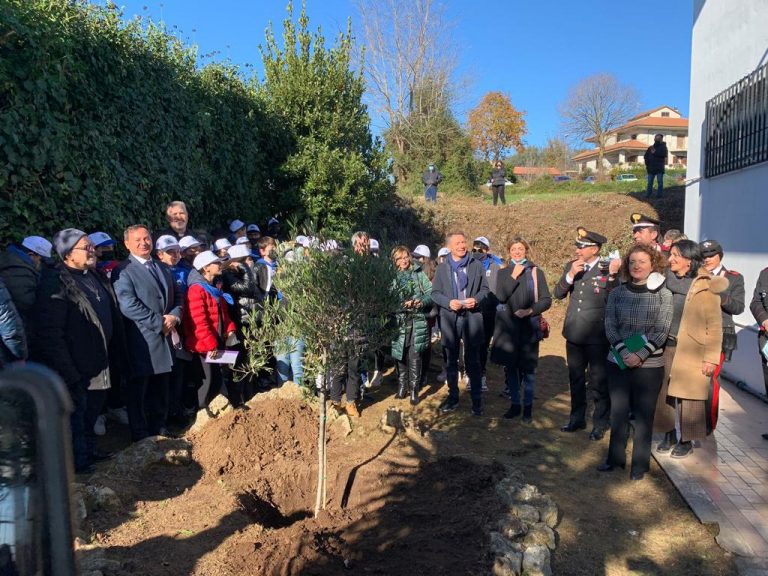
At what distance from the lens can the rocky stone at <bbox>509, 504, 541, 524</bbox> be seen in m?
3.89

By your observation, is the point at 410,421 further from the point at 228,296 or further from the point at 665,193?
the point at 665,193

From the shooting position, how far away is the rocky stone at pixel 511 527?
11.8ft

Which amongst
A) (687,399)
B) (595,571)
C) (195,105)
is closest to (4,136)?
(195,105)

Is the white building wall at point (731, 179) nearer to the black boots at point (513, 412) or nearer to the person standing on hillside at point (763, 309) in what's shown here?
the person standing on hillside at point (763, 309)

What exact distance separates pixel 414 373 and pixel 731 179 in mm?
6575

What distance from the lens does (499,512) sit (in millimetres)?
3887

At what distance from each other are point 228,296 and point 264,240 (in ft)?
4.55

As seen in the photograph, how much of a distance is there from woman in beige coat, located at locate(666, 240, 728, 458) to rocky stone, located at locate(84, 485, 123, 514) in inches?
188

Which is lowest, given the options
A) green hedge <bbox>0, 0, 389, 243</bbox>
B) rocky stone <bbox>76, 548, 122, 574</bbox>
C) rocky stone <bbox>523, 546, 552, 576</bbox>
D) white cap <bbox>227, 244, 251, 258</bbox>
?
rocky stone <bbox>523, 546, 552, 576</bbox>

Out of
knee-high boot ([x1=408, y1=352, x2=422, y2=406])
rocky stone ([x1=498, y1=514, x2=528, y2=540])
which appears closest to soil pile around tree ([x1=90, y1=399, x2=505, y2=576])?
rocky stone ([x1=498, y1=514, x2=528, y2=540])

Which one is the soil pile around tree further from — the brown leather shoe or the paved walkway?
the paved walkway

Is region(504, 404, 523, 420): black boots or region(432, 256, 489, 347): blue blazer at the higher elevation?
region(432, 256, 489, 347): blue blazer

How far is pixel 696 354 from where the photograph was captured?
16.6ft

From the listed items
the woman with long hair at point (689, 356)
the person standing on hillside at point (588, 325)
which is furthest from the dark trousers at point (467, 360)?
the woman with long hair at point (689, 356)
